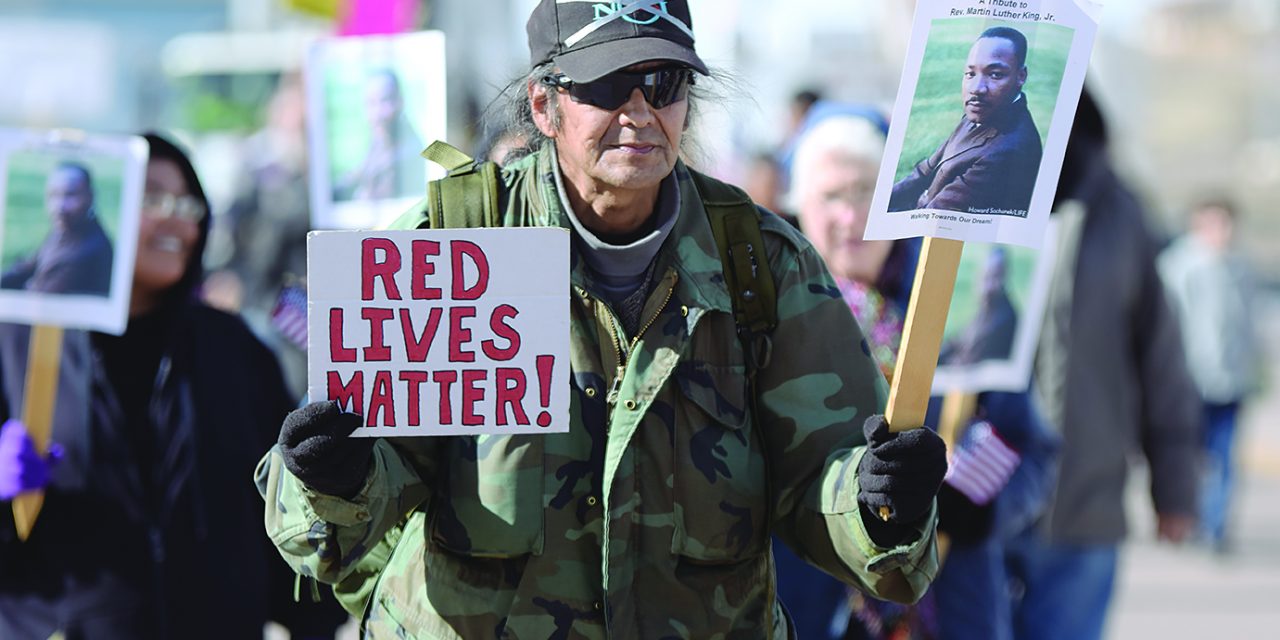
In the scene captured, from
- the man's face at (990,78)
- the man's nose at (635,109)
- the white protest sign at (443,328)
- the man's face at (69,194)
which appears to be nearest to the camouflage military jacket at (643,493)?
the white protest sign at (443,328)

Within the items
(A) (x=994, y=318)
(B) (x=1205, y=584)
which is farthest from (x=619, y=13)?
(B) (x=1205, y=584)

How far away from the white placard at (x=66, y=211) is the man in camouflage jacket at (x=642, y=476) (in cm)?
149

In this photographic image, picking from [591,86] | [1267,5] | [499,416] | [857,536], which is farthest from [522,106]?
[1267,5]

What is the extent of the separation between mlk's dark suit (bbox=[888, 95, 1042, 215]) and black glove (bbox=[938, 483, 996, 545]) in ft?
5.76

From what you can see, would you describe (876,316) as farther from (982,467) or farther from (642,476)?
(642,476)

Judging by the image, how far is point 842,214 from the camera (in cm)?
458

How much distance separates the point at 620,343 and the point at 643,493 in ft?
0.82

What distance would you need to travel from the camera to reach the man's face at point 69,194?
14.2 feet

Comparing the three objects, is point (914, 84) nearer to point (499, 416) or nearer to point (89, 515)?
point (499, 416)

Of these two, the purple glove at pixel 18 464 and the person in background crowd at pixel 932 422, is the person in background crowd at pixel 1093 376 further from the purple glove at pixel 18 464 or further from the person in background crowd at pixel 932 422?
the purple glove at pixel 18 464

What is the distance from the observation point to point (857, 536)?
288 cm

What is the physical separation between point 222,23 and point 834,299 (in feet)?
143

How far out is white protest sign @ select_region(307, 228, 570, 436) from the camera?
2.83 metres

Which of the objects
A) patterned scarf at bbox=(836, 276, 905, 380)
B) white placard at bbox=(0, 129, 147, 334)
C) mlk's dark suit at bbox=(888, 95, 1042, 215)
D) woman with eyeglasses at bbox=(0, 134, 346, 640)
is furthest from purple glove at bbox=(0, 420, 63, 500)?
mlk's dark suit at bbox=(888, 95, 1042, 215)
